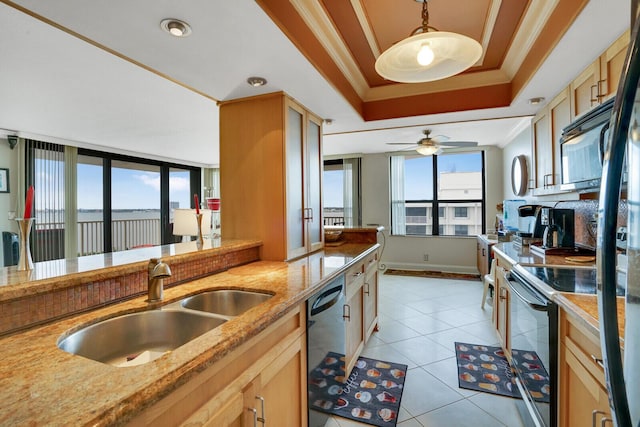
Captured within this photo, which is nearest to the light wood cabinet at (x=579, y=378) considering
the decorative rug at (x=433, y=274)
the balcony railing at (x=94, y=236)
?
the decorative rug at (x=433, y=274)

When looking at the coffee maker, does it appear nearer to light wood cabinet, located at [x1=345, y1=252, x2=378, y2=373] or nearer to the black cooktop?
the black cooktop

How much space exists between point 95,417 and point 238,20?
1.55 metres

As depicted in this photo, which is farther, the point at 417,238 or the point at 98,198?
the point at 417,238

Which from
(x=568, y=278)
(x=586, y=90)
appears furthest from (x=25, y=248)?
(x=586, y=90)

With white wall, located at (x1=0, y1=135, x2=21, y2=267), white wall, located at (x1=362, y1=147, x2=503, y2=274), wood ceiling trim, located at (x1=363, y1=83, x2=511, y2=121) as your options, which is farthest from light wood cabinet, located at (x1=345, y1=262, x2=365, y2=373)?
white wall, located at (x1=0, y1=135, x2=21, y2=267)

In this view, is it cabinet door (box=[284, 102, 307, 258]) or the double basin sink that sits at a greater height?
cabinet door (box=[284, 102, 307, 258])

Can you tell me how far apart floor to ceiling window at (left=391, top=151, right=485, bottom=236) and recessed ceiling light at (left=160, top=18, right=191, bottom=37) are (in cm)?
499

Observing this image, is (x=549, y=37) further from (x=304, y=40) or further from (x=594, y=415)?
(x=594, y=415)

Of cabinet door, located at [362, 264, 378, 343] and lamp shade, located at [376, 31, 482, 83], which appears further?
cabinet door, located at [362, 264, 378, 343]

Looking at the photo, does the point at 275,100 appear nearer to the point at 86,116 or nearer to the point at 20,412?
the point at 20,412

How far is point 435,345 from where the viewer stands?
278cm

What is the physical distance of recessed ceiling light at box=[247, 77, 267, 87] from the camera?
2045 mm

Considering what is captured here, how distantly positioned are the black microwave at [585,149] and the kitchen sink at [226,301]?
184 centimetres

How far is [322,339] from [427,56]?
5.00ft
